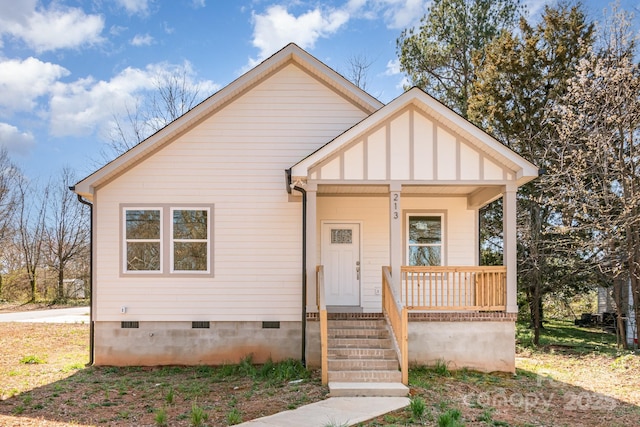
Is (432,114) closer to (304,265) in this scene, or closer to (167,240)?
(304,265)

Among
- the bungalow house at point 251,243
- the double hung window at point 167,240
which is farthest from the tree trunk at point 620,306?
the double hung window at point 167,240

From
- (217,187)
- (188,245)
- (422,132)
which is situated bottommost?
(188,245)

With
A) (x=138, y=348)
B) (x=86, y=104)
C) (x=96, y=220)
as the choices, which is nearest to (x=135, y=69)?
(x=86, y=104)

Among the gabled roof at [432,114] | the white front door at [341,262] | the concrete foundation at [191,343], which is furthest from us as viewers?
the white front door at [341,262]

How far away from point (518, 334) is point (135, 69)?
20.0 meters

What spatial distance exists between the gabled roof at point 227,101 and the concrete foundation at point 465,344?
488 centimetres

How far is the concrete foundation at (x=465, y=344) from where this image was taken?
979 centimetres

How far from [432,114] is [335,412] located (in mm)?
5653

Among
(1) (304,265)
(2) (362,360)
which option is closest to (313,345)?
(2) (362,360)

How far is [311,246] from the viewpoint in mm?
9828

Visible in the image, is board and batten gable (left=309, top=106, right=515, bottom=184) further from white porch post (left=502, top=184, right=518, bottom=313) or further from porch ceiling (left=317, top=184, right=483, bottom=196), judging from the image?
porch ceiling (left=317, top=184, right=483, bottom=196)

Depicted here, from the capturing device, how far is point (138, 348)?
10883 mm

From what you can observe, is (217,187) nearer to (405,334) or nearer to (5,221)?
(405,334)

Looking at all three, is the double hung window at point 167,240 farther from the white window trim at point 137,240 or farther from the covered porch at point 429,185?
the covered porch at point 429,185
